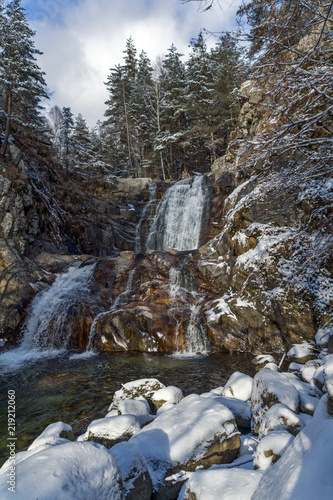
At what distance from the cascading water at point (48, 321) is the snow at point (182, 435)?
7.93 meters

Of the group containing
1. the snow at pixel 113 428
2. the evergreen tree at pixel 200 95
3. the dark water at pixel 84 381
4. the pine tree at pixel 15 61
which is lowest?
the dark water at pixel 84 381

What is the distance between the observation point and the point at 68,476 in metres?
1.92

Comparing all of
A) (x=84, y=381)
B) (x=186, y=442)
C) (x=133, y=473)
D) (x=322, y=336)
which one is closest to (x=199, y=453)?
(x=186, y=442)

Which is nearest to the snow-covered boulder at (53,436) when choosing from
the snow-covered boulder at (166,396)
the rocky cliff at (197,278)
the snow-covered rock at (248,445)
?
the snow-covered boulder at (166,396)

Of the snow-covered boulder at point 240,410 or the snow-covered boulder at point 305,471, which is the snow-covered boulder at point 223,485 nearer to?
the snow-covered boulder at point 305,471

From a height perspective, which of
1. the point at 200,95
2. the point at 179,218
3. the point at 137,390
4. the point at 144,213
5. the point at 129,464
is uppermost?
the point at 200,95

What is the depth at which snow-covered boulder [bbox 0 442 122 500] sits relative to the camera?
174 centimetres

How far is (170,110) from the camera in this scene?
28375 millimetres

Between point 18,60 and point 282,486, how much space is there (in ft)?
75.0

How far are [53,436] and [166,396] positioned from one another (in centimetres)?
231

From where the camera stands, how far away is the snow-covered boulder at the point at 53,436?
335cm

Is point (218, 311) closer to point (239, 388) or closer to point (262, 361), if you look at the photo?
point (262, 361)

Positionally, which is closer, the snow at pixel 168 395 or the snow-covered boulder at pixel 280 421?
the snow-covered boulder at pixel 280 421

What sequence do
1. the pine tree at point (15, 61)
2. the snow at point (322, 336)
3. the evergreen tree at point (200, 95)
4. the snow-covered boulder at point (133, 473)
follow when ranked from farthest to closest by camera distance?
the evergreen tree at point (200, 95)
the pine tree at point (15, 61)
the snow at point (322, 336)
the snow-covered boulder at point (133, 473)
